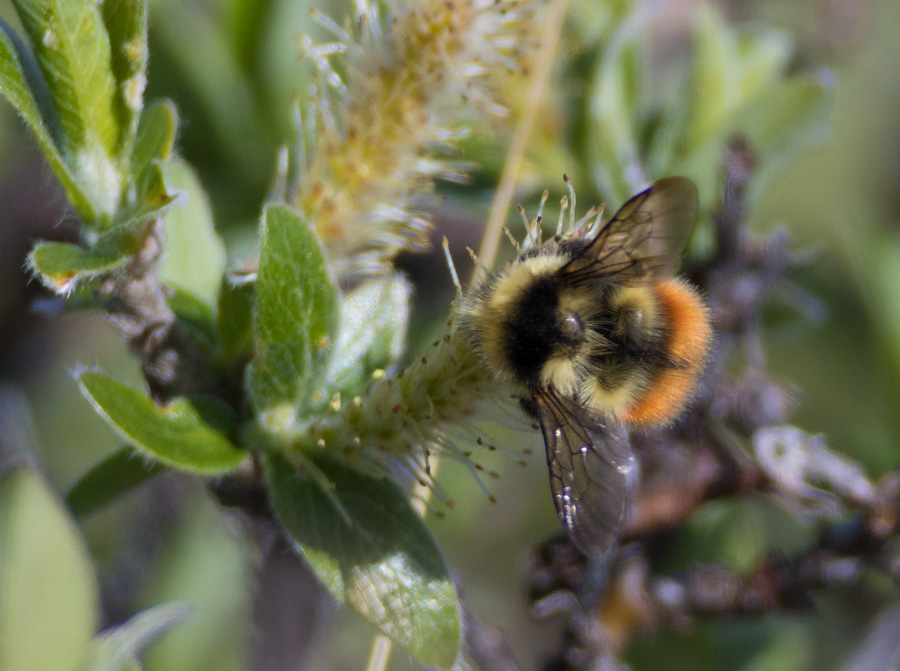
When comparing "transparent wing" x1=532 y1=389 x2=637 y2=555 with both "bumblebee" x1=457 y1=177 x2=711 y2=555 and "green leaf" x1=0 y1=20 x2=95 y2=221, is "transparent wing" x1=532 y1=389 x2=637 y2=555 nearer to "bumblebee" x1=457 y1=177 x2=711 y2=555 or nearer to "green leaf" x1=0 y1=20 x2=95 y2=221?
"bumblebee" x1=457 y1=177 x2=711 y2=555

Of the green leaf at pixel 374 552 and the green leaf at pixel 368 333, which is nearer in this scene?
the green leaf at pixel 374 552

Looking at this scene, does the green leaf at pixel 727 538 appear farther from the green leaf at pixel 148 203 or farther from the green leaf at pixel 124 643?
the green leaf at pixel 148 203

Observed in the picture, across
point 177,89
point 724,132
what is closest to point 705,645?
point 724,132

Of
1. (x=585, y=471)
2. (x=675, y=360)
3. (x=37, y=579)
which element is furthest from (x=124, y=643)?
(x=675, y=360)

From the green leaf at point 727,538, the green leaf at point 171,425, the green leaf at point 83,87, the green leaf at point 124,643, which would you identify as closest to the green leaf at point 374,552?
the green leaf at point 171,425

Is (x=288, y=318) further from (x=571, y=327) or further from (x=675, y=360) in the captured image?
(x=675, y=360)

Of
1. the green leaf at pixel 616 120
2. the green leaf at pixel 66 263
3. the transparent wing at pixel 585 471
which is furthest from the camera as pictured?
the green leaf at pixel 616 120

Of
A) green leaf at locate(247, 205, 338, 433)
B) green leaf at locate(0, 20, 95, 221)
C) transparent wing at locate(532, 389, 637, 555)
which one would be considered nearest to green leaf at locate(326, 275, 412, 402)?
green leaf at locate(247, 205, 338, 433)
